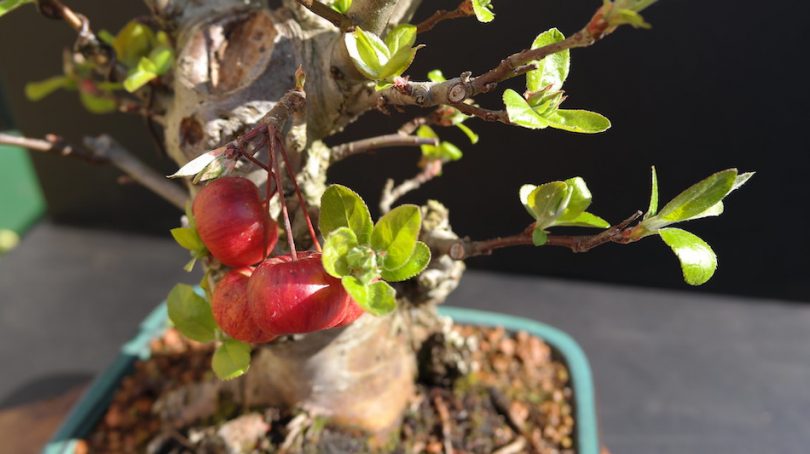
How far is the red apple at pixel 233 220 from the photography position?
0.44 metres

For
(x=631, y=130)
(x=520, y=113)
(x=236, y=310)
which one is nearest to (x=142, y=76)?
(x=236, y=310)

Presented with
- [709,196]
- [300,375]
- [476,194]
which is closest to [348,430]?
[300,375]

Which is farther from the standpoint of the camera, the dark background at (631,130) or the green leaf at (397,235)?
the dark background at (631,130)

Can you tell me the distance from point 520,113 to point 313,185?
0.80 feet

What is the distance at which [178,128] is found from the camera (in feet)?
1.83

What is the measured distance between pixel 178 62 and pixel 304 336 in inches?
10.8

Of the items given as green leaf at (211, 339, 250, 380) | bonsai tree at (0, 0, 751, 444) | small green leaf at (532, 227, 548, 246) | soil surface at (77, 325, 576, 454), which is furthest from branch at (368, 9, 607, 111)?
soil surface at (77, 325, 576, 454)

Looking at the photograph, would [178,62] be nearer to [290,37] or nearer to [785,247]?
[290,37]

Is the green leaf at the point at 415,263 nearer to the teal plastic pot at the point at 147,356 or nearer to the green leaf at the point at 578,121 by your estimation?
the green leaf at the point at 578,121

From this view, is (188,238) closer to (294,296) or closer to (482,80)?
(294,296)

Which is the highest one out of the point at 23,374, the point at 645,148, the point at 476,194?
the point at 645,148

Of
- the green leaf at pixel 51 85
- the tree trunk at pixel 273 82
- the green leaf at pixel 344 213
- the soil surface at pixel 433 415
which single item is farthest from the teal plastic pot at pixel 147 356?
the green leaf at pixel 344 213

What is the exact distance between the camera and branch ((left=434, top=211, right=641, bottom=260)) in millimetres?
443

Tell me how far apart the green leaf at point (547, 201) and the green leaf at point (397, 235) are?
0.30ft
